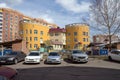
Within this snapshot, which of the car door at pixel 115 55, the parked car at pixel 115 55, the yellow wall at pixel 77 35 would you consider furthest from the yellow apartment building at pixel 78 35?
the car door at pixel 115 55

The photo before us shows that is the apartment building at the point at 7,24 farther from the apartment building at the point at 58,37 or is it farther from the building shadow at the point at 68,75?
the building shadow at the point at 68,75

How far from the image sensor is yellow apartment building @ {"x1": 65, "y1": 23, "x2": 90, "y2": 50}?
224 feet

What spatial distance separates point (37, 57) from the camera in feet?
68.2

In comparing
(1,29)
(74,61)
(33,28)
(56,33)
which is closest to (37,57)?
(74,61)

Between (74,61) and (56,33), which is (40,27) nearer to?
(56,33)

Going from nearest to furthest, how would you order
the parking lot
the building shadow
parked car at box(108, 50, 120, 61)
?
the building shadow, the parking lot, parked car at box(108, 50, 120, 61)

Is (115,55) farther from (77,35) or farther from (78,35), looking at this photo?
(77,35)

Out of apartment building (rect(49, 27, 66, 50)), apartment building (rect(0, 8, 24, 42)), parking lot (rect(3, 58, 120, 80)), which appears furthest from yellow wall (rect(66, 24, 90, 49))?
parking lot (rect(3, 58, 120, 80))

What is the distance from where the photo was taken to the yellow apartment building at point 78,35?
68375 mm

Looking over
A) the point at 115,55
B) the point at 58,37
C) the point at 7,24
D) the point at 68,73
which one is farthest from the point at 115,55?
the point at 7,24

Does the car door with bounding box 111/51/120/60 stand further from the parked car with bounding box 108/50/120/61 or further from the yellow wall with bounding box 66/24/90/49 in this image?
the yellow wall with bounding box 66/24/90/49

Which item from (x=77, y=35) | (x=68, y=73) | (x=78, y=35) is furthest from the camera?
(x=77, y=35)

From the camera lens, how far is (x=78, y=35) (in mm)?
69188

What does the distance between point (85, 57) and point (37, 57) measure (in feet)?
18.0
